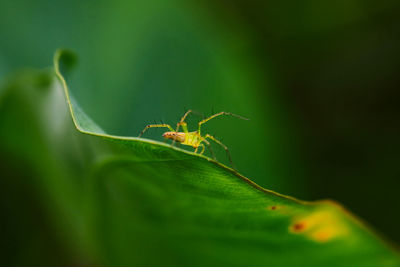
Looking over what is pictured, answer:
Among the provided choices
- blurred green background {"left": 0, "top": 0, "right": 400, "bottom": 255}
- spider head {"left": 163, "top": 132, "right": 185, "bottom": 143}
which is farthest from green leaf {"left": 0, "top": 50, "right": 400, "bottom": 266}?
blurred green background {"left": 0, "top": 0, "right": 400, "bottom": 255}

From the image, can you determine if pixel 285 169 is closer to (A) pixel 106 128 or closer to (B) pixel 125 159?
(A) pixel 106 128

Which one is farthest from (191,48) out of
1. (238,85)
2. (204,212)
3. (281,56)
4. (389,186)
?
(204,212)

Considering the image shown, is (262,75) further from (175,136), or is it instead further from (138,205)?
(138,205)

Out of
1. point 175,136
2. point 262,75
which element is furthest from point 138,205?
point 262,75

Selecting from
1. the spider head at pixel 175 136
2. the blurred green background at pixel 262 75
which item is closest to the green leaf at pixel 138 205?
the spider head at pixel 175 136

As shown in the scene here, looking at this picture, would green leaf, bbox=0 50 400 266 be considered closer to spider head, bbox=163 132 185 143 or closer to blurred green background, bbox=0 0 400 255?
spider head, bbox=163 132 185 143
